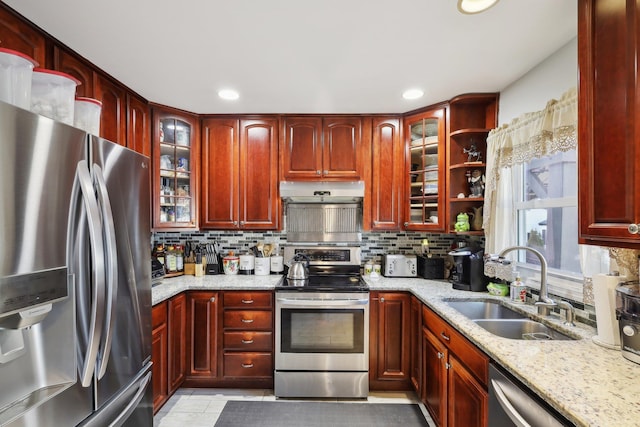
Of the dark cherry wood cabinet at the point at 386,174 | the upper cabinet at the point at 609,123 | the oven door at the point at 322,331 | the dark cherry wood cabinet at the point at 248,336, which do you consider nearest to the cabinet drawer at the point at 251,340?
the dark cherry wood cabinet at the point at 248,336

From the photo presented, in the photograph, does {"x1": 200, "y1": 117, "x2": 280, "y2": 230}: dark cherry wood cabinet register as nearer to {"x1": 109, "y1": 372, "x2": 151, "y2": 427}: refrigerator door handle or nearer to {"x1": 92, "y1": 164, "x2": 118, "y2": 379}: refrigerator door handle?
{"x1": 109, "y1": 372, "x2": 151, "y2": 427}: refrigerator door handle

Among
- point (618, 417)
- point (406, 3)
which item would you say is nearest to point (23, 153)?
point (406, 3)

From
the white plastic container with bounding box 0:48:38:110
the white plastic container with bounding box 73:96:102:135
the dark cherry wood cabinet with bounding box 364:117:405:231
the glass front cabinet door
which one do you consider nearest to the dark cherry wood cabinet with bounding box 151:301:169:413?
the white plastic container with bounding box 73:96:102:135

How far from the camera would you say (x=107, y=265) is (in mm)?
1108

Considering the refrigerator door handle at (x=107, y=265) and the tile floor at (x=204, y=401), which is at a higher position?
the refrigerator door handle at (x=107, y=265)

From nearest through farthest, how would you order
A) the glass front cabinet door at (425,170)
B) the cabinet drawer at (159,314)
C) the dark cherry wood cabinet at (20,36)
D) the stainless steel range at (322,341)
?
the dark cherry wood cabinet at (20,36), the cabinet drawer at (159,314), the stainless steel range at (322,341), the glass front cabinet door at (425,170)

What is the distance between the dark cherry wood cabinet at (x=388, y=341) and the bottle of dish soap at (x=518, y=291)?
736 mm

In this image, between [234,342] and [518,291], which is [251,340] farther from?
[518,291]

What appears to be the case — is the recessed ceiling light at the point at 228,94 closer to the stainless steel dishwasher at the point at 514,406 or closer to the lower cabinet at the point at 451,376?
the lower cabinet at the point at 451,376

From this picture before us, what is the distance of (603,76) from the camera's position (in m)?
1.10

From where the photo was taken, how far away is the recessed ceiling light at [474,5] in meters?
1.27

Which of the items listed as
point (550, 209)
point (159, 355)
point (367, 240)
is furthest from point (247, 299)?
point (550, 209)

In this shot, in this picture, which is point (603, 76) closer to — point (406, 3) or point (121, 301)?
point (406, 3)

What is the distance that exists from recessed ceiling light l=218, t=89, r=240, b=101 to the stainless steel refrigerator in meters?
1.14
